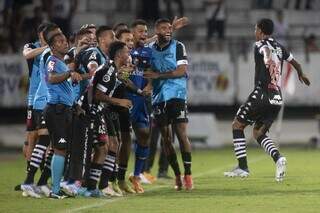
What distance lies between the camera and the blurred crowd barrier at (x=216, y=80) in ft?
92.4

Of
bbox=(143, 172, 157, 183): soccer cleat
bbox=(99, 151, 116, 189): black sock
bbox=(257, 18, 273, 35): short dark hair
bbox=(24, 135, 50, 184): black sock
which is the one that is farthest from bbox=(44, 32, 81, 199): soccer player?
bbox=(257, 18, 273, 35): short dark hair

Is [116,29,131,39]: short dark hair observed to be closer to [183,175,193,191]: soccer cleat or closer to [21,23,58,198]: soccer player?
[21,23,58,198]: soccer player

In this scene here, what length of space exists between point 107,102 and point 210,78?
1513 cm

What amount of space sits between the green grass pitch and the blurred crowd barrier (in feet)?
31.8

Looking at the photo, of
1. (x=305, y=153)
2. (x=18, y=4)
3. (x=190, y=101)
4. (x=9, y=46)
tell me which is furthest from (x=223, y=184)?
(x=18, y=4)

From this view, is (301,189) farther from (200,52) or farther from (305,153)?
(200,52)

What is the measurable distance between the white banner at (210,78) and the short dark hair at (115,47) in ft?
47.7

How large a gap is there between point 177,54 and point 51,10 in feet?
53.5

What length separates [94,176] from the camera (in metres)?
13.5

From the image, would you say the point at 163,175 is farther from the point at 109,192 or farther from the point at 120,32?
the point at 109,192

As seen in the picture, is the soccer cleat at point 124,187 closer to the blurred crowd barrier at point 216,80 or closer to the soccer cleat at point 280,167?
the soccer cleat at point 280,167

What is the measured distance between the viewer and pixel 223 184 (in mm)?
15445

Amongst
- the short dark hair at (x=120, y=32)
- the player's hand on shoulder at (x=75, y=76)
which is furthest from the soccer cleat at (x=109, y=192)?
the short dark hair at (x=120, y=32)

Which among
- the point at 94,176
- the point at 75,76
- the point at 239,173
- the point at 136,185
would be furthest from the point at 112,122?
the point at 239,173
